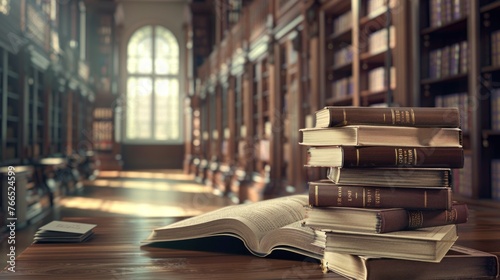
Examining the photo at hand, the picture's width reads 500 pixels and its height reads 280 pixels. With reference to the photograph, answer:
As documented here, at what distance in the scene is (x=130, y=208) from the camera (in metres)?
7.18

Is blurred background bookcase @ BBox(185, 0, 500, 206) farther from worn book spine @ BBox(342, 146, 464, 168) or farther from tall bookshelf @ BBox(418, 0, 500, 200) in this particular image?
worn book spine @ BBox(342, 146, 464, 168)

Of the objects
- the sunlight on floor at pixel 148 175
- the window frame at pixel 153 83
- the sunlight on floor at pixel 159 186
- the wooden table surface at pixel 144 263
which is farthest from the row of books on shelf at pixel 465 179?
the window frame at pixel 153 83

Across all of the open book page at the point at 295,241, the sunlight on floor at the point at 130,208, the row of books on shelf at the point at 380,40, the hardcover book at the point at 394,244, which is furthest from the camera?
the sunlight on floor at the point at 130,208

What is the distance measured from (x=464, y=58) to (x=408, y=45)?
45 cm

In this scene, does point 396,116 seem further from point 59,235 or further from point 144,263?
point 59,235

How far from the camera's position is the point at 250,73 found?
27.1 ft

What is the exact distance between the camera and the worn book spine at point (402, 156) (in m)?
0.90

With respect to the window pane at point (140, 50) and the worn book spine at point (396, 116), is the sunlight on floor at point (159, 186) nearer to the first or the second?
the window pane at point (140, 50)

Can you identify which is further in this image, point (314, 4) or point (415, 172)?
point (314, 4)

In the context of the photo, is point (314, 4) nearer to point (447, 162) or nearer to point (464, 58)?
point (464, 58)

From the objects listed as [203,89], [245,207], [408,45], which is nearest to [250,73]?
[408,45]

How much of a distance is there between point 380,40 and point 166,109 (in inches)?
546

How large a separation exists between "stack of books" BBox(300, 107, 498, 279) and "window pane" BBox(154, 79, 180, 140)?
16832 mm

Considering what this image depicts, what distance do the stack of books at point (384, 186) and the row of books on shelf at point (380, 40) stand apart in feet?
10.7
